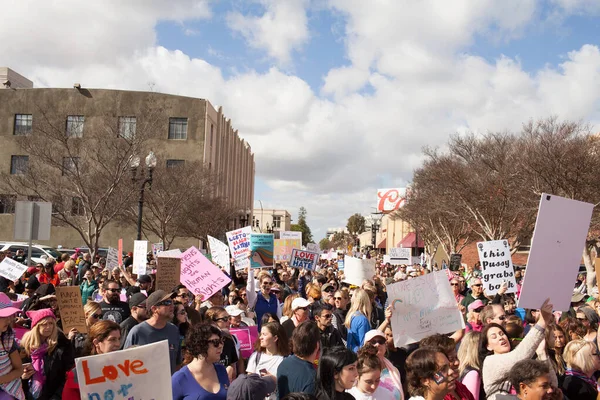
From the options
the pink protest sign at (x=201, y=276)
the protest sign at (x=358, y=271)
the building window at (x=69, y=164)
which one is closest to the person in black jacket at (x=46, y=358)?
the pink protest sign at (x=201, y=276)

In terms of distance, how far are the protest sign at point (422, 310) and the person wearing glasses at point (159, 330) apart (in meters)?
2.30

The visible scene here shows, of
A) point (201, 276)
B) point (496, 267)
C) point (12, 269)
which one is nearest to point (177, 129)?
point (12, 269)

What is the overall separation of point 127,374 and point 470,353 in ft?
9.60

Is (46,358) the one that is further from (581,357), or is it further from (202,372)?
(581,357)

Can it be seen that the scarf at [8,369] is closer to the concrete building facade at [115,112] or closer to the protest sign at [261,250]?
the protest sign at [261,250]

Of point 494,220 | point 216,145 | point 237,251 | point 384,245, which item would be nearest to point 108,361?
point 237,251

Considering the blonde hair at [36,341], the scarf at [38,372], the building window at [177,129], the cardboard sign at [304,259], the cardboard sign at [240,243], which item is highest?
the building window at [177,129]

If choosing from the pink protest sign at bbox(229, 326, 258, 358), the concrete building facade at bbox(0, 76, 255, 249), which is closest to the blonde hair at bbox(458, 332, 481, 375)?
the pink protest sign at bbox(229, 326, 258, 358)

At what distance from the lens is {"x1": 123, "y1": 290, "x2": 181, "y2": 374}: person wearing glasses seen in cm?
634

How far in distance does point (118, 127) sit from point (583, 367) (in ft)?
95.6

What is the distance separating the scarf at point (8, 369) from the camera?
526cm

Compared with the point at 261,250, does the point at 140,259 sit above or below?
below

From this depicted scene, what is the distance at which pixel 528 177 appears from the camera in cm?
3053

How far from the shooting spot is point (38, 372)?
5668 mm
